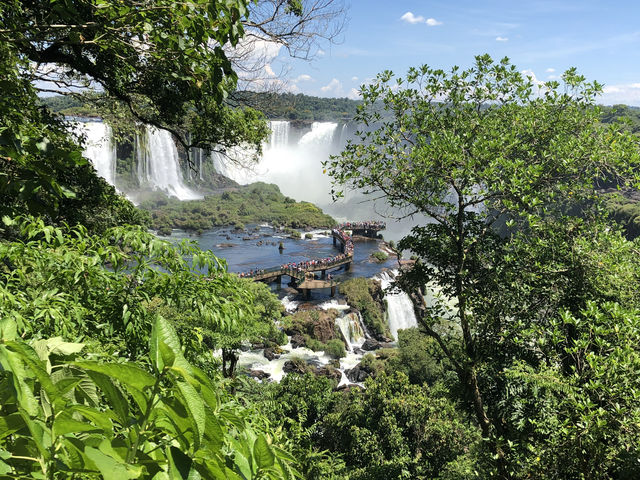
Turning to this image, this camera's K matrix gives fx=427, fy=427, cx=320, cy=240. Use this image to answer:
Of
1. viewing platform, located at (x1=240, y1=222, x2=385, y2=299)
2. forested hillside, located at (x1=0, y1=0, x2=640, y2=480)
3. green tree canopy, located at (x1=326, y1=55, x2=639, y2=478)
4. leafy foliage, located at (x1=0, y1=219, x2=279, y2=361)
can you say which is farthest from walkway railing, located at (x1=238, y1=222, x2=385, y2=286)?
leafy foliage, located at (x1=0, y1=219, x2=279, y2=361)

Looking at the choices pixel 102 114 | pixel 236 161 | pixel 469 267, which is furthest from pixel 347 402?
pixel 102 114

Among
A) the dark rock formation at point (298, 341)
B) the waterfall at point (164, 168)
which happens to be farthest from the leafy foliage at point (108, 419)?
the waterfall at point (164, 168)

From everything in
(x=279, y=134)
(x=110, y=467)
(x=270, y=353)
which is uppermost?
(x=279, y=134)

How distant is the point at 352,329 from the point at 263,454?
2367 cm

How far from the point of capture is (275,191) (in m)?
66.8

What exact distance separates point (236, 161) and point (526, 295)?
449 cm

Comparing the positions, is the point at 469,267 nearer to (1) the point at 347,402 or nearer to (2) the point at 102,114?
(2) the point at 102,114

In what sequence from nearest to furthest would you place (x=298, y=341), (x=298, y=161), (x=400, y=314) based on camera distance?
(x=298, y=341) → (x=400, y=314) → (x=298, y=161)

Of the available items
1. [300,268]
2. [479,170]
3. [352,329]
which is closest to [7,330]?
[479,170]

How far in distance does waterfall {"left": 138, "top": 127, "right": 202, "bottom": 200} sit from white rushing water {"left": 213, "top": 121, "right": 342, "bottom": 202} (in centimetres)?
909

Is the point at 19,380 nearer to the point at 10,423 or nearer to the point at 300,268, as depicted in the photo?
the point at 10,423

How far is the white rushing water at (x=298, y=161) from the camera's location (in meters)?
68.0

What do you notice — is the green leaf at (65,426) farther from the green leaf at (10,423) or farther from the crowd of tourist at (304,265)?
the crowd of tourist at (304,265)

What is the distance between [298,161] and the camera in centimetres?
7475
